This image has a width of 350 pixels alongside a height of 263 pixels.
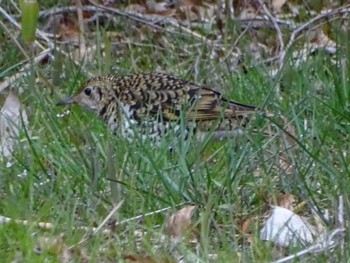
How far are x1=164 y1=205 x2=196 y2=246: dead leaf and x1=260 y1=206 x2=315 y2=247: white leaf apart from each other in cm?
27

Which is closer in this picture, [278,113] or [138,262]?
[138,262]

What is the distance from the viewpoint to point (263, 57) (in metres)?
7.57

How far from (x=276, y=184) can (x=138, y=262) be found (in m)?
0.98

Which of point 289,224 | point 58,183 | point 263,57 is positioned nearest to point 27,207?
point 58,183

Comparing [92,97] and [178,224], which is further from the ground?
[178,224]

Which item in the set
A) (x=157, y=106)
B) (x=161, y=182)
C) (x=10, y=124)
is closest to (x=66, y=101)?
(x=157, y=106)

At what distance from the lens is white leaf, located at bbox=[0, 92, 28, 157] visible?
5410mm

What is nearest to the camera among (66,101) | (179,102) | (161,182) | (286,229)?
(286,229)

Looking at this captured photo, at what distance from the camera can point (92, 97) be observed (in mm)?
6402

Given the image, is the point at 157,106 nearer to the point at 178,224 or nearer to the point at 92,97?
the point at 92,97

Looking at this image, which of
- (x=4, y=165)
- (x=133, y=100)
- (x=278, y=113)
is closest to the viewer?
(x=4, y=165)

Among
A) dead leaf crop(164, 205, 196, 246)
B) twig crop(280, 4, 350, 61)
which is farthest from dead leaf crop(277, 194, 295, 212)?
twig crop(280, 4, 350, 61)

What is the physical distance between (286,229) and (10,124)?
1643mm

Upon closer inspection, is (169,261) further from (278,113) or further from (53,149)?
(278,113)
